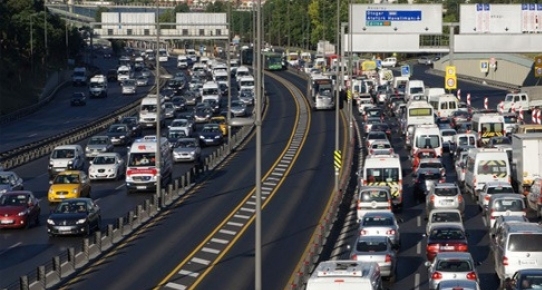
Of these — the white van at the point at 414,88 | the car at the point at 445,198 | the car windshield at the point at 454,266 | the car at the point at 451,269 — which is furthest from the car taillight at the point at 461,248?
the white van at the point at 414,88

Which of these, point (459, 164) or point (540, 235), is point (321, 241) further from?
point (459, 164)

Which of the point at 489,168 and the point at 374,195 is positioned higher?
the point at 489,168

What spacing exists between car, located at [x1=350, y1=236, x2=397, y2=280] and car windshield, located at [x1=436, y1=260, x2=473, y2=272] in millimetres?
2586

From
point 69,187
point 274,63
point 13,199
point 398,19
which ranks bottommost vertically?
point 69,187

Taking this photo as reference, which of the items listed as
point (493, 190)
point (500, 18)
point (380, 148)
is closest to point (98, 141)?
point (380, 148)

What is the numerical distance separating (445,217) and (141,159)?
1960 centimetres

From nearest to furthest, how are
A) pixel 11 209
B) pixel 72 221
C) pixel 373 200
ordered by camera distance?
1. pixel 72 221
2. pixel 11 209
3. pixel 373 200

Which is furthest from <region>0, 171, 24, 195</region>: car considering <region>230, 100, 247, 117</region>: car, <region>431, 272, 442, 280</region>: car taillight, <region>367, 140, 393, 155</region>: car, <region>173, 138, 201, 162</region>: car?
<region>230, 100, 247, 117</region>: car

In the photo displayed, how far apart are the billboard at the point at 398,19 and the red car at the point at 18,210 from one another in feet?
193

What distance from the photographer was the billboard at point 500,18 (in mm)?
106375

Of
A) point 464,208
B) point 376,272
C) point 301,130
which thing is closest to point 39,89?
point 301,130

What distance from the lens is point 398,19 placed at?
10644 cm

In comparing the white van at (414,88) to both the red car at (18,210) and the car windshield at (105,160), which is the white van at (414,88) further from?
the red car at (18,210)

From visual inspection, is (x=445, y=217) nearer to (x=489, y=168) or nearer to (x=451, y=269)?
(x=451, y=269)
